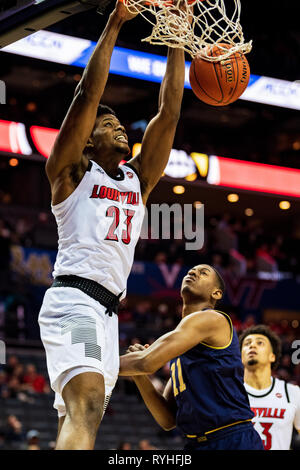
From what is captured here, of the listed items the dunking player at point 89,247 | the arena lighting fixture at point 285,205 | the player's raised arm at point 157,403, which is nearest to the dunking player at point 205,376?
the player's raised arm at point 157,403

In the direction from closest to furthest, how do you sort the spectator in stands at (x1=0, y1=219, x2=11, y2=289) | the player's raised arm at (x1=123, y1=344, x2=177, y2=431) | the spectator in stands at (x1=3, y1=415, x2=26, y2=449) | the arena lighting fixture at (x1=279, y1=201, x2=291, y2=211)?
the player's raised arm at (x1=123, y1=344, x2=177, y2=431), the spectator in stands at (x1=3, y1=415, x2=26, y2=449), the arena lighting fixture at (x1=279, y1=201, x2=291, y2=211), the spectator in stands at (x1=0, y1=219, x2=11, y2=289)

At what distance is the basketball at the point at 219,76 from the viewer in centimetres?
420

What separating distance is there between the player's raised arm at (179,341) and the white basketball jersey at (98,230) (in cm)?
41

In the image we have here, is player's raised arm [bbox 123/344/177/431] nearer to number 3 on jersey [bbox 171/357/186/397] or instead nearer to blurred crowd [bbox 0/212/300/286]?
number 3 on jersey [bbox 171/357/186/397]

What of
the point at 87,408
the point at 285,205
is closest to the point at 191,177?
the point at 285,205

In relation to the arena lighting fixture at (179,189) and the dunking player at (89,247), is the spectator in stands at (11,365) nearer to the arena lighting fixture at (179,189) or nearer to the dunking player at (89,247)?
the arena lighting fixture at (179,189)

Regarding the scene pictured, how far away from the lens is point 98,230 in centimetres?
353

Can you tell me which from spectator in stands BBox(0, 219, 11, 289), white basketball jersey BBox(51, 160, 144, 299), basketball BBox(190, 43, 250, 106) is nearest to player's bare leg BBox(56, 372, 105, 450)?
white basketball jersey BBox(51, 160, 144, 299)

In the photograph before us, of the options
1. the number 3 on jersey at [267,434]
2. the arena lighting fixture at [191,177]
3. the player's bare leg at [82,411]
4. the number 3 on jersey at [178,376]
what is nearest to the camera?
the player's bare leg at [82,411]

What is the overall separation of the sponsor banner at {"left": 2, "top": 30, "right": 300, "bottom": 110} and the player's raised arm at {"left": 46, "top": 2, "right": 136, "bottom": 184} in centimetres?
446

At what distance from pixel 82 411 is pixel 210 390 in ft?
3.56

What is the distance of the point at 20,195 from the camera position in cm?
2128

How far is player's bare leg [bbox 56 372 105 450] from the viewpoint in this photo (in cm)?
301
